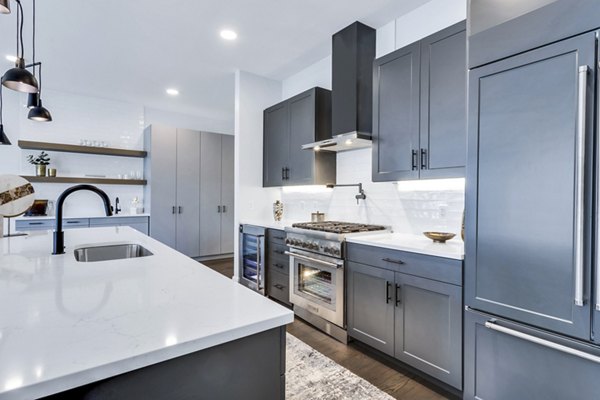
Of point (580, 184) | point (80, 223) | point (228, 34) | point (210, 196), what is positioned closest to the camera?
point (580, 184)

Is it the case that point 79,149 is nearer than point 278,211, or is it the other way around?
point 278,211

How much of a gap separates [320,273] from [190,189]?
369cm

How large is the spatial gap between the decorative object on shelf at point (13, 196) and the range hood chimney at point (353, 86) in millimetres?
2394

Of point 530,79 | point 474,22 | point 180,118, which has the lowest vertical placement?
point 530,79

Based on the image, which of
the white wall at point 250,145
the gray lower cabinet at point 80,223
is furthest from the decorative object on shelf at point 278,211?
the gray lower cabinet at point 80,223

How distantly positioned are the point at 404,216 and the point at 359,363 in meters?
1.32

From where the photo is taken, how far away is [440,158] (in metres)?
2.23

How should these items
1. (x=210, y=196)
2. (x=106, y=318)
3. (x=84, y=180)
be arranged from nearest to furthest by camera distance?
(x=106, y=318) < (x=84, y=180) < (x=210, y=196)

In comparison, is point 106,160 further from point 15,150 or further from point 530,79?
point 530,79

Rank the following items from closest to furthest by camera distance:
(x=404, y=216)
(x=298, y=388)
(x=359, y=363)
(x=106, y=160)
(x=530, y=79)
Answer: (x=530, y=79)
(x=298, y=388)
(x=359, y=363)
(x=404, y=216)
(x=106, y=160)

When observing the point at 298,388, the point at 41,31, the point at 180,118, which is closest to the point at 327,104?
the point at 298,388

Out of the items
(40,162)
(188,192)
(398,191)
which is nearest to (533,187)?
(398,191)

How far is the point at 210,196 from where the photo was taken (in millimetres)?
5910

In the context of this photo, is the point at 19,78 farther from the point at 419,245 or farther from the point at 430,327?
the point at 430,327
